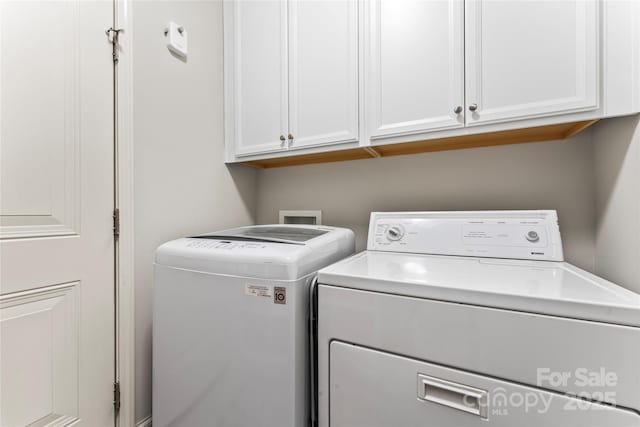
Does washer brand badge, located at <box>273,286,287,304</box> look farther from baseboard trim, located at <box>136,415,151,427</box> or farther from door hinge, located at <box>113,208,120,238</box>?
baseboard trim, located at <box>136,415,151,427</box>

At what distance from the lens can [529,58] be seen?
1051mm

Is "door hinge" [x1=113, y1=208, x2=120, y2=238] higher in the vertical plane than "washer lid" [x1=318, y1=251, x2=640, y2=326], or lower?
higher

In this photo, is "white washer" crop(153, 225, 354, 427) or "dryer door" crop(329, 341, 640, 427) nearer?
"dryer door" crop(329, 341, 640, 427)

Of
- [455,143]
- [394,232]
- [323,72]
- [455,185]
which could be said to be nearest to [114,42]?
[323,72]

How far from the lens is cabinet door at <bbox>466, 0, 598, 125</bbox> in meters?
0.98

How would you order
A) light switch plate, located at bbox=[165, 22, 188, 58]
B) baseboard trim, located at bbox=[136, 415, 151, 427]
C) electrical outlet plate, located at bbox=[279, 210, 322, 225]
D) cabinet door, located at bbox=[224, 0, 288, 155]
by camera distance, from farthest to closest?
electrical outlet plate, located at bbox=[279, 210, 322, 225] → cabinet door, located at bbox=[224, 0, 288, 155] → light switch plate, located at bbox=[165, 22, 188, 58] → baseboard trim, located at bbox=[136, 415, 151, 427]

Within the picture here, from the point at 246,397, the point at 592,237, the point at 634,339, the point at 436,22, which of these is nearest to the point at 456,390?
the point at 634,339

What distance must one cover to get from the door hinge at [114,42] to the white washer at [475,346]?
120cm

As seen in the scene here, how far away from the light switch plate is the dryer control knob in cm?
134

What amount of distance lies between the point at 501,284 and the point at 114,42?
1632mm

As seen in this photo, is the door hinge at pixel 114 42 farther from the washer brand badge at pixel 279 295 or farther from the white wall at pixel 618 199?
the white wall at pixel 618 199

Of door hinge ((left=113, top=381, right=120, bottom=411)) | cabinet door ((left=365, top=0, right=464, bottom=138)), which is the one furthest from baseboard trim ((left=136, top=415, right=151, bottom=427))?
cabinet door ((left=365, top=0, right=464, bottom=138))

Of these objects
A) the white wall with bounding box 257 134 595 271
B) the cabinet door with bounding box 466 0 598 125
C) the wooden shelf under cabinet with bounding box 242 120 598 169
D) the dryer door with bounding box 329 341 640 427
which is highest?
the cabinet door with bounding box 466 0 598 125

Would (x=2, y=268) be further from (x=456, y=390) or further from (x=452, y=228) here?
(x=452, y=228)
